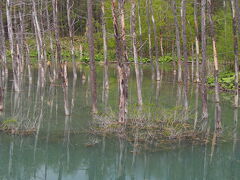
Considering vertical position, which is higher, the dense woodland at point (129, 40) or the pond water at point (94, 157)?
the dense woodland at point (129, 40)

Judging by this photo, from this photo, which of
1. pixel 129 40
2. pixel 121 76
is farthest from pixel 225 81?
pixel 121 76

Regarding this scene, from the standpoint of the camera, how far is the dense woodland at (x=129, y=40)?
14.6 metres

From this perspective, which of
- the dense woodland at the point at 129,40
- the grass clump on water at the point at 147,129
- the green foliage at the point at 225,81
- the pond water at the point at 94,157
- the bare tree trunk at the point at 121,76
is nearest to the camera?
the pond water at the point at 94,157

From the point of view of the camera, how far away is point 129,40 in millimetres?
35906

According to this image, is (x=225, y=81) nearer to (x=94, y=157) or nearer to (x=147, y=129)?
(x=147, y=129)

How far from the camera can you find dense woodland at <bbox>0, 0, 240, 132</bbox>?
1459cm

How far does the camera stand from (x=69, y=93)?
72.0 feet

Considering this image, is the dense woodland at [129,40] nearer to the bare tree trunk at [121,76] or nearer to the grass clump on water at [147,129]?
the bare tree trunk at [121,76]

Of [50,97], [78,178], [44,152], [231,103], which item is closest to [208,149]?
[78,178]

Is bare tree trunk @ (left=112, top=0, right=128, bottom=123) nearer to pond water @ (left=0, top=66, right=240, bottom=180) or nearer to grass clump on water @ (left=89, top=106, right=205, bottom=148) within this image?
grass clump on water @ (left=89, top=106, right=205, bottom=148)

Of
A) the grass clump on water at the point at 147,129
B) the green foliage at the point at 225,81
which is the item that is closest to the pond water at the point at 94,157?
the grass clump on water at the point at 147,129

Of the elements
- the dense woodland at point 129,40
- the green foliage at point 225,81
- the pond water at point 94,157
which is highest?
the dense woodland at point 129,40

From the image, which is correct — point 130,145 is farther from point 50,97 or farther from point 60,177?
point 50,97

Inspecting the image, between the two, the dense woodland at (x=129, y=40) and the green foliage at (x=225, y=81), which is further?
the green foliage at (x=225, y=81)
